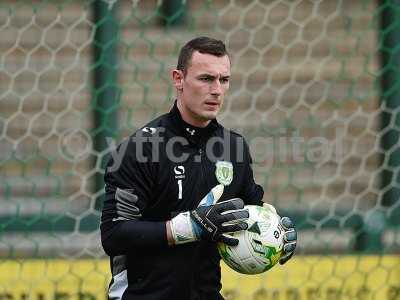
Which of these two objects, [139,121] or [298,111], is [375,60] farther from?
[139,121]

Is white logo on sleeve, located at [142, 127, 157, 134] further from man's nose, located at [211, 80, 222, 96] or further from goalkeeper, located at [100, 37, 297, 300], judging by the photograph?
man's nose, located at [211, 80, 222, 96]

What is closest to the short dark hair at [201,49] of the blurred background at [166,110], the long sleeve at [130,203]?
the long sleeve at [130,203]

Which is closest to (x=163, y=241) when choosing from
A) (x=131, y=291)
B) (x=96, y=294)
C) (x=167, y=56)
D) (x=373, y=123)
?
(x=131, y=291)

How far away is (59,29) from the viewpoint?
6.23m

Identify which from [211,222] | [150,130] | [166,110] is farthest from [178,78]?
[166,110]

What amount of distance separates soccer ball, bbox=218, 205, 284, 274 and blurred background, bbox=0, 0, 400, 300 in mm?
1714

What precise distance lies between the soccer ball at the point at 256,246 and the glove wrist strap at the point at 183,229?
0.55 ft

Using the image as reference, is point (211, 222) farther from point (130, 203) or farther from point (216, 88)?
point (216, 88)

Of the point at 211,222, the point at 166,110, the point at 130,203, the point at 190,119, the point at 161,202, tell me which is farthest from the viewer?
the point at 166,110

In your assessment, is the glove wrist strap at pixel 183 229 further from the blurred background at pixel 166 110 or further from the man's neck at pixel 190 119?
the blurred background at pixel 166 110

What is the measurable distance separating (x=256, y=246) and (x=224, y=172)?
0.38 metres

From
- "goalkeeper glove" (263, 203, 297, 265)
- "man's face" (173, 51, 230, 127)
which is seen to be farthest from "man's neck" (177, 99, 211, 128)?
"goalkeeper glove" (263, 203, 297, 265)

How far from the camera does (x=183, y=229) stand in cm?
359

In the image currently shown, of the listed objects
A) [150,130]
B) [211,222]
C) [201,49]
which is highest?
[201,49]
